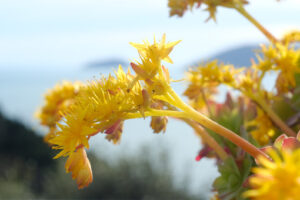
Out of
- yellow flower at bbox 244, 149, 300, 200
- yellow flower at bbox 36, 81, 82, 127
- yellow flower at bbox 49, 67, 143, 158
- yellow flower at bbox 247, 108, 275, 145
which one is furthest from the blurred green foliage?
yellow flower at bbox 244, 149, 300, 200

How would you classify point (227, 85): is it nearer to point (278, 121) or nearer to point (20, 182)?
point (278, 121)

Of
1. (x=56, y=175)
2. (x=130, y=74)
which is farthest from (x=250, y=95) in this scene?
(x=56, y=175)

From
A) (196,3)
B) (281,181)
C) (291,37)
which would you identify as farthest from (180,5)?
(281,181)

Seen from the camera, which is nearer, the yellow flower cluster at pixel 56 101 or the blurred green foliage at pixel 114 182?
the yellow flower cluster at pixel 56 101

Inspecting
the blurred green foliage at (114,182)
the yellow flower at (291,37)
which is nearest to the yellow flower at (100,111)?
the yellow flower at (291,37)

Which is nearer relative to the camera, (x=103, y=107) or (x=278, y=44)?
(x=103, y=107)

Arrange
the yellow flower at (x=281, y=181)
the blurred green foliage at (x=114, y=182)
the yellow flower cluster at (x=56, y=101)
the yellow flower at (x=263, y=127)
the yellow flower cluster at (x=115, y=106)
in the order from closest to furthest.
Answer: the yellow flower at (x=281, y=181), the yellow flower cluster at (x=115, y=106), the yellow flower at (x=263, y=127), the yellow flower cluster at (x=56, y=101), the blurred green foliage at (x=114, y=182)

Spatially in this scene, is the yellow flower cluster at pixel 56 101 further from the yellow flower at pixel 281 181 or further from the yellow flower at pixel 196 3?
the yellow flower at pixel 281 181

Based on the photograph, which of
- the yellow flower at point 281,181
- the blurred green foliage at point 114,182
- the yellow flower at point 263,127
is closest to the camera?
the yellow flower at point 281,181

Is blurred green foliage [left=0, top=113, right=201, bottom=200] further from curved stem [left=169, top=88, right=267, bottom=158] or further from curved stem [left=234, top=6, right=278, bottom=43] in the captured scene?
curved stem [left=169, top=88, right=267, bottom=158]
